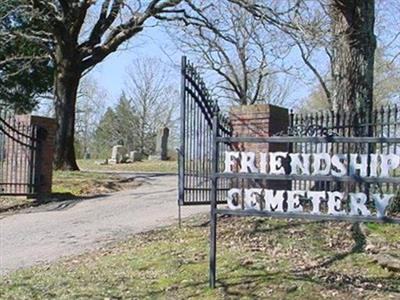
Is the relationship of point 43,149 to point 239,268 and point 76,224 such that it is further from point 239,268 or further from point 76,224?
point 239,268

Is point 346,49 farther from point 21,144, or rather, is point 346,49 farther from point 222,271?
point 21,144

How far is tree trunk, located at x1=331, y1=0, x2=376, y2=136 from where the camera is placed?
9820 millimetres

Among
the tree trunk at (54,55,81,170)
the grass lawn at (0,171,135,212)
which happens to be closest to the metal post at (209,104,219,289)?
the grass lawn at (0,171,135,212)

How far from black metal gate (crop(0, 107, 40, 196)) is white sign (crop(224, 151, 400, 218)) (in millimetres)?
8801

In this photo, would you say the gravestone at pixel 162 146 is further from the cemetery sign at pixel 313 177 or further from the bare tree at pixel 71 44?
the cemetery sign at pixel 313 177

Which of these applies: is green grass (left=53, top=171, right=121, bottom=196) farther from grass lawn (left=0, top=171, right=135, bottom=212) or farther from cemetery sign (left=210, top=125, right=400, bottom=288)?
cemetery sign (left=210, top=125, right=400, bottom=288)

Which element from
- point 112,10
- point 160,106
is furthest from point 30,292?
point 160,106

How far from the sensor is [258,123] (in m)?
10.2

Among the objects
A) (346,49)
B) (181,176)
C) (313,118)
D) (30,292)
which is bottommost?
(30,292)

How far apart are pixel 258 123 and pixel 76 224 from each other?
3.80m

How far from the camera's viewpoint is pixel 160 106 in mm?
54500

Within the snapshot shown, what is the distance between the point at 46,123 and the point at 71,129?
7029 mm

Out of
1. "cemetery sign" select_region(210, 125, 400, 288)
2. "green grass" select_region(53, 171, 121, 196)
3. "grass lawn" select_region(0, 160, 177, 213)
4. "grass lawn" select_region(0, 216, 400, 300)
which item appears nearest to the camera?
"cemetery sign" select_region(210, 125, 400, 288)

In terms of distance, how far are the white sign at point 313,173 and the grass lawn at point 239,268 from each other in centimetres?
74
